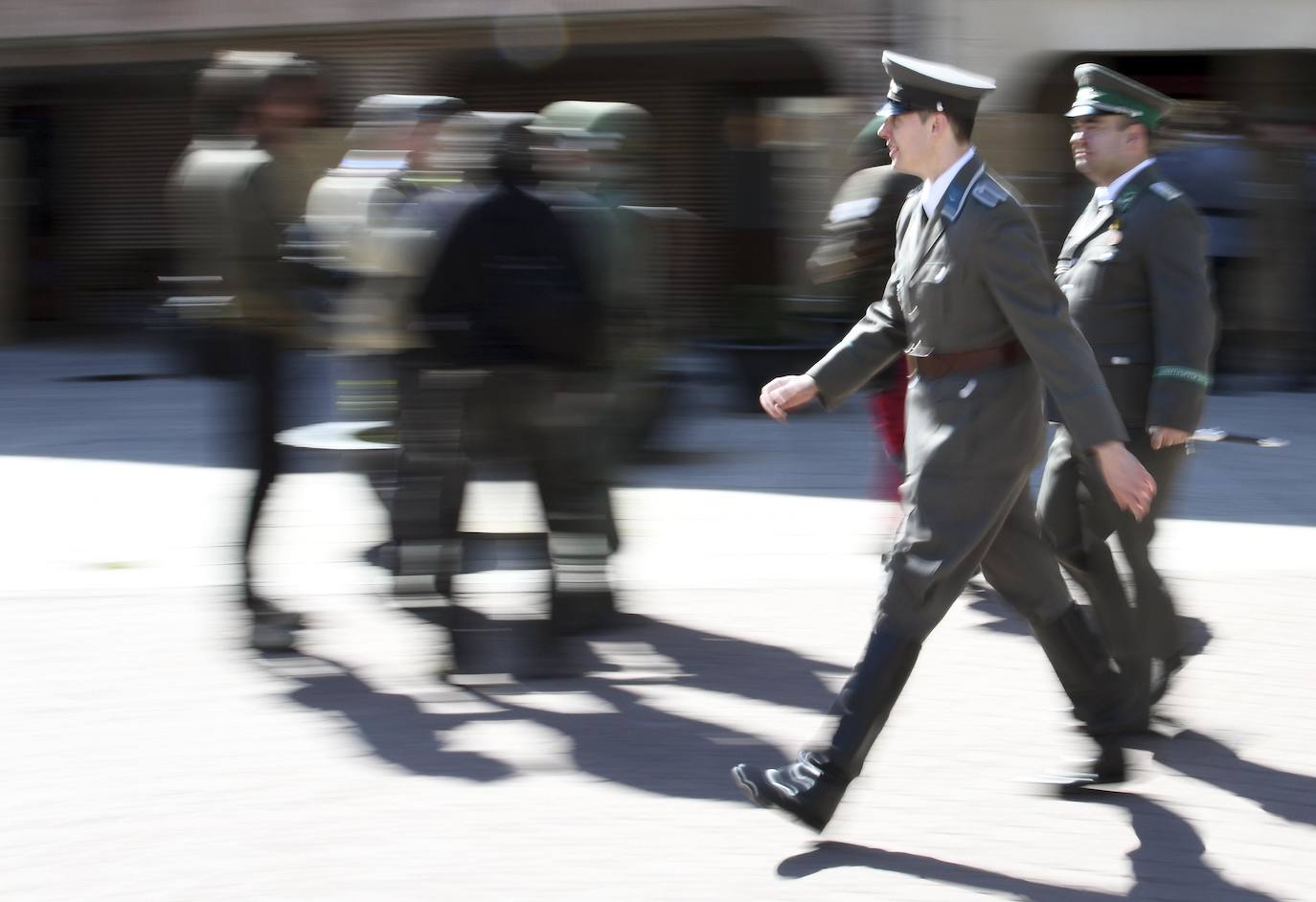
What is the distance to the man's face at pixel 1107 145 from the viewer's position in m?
4.38

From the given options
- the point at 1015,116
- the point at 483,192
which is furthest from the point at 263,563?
the point at 1015,116

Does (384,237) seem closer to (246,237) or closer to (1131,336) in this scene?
(246,237)

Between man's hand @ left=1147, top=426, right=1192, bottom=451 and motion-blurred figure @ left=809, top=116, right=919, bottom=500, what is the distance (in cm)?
179

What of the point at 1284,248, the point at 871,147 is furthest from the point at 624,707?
the point at 1284,248

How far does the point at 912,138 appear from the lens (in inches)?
149

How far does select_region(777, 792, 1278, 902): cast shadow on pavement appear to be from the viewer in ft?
11.8

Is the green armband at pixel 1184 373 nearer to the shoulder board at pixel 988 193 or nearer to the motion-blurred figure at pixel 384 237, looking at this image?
the shoulder board at pixel 988 193

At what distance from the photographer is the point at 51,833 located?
13.1 ft

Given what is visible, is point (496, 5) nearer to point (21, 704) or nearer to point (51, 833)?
point (21, 704)

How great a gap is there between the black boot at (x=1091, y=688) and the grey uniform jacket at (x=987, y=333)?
0.47 m

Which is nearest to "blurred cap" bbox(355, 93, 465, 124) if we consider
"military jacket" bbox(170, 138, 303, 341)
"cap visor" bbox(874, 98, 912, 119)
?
"military jacket" bbox(170, 138, 303, 341)

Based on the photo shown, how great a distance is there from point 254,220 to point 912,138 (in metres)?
2.37

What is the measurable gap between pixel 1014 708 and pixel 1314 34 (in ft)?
25.5

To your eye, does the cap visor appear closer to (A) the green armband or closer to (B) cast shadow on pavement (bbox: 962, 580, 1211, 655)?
(A) the green armband
